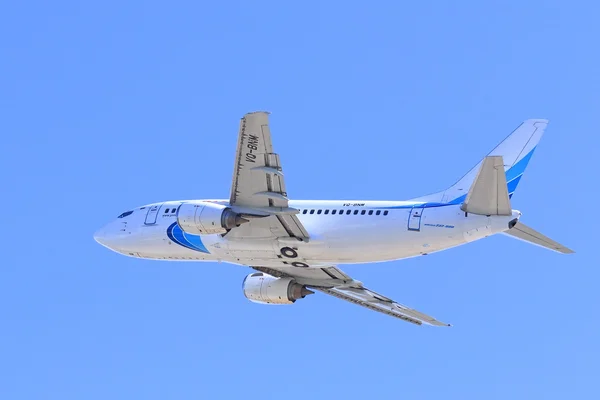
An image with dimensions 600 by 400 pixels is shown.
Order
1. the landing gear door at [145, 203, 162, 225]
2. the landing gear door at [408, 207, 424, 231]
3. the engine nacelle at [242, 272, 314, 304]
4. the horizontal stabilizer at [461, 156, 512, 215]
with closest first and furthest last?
the horizontal stabilizer at [461, 156, 512, 215], the landing gear door at [408, 207, 424, 231], the landing gear door at [145, 203, 162, 225], the engine nacelle at [242, 272, 314, 304]

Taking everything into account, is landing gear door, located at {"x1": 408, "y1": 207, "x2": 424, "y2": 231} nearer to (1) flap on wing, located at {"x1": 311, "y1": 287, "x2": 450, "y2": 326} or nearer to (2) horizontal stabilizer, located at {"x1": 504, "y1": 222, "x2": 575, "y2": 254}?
(2) horizontal stabilizer, located at {"x1": 504, "y1": 222, "x2": 575, "y2": 254}

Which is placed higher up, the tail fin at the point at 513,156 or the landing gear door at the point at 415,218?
the tail fin at the point at 513,156

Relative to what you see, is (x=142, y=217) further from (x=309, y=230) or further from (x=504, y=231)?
(x=504, y=231)

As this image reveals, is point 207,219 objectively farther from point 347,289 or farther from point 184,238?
point 347,289

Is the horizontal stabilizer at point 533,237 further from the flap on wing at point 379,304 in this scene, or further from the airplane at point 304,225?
the flap on wing at point 379,304

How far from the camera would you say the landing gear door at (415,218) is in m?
55.5

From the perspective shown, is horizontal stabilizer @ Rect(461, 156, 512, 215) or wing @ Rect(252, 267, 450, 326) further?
wing @ Rect(252, 267, 450, 326)

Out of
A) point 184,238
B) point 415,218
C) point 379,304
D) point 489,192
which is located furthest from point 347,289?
point 489,192

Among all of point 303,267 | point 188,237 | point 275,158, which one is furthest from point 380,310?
point 275,158

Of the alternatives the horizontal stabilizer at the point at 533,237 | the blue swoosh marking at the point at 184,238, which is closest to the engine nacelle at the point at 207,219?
the blue swoosh marking at the point at 184,238

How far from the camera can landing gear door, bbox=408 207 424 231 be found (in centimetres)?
5553

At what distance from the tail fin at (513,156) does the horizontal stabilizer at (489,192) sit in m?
5.01

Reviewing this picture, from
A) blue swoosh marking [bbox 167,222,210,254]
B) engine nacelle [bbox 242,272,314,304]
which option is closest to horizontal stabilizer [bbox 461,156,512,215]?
engine nacelle [bbox 242,272,314,304]

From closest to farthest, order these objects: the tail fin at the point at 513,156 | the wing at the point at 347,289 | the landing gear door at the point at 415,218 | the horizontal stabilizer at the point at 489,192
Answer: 1. the horizontal stabilizer at the point at 489,192
2. the landing gear door at the point at 415,218
3. the tail fin at the point at 513,156
4. the wing at the point at 347,289
